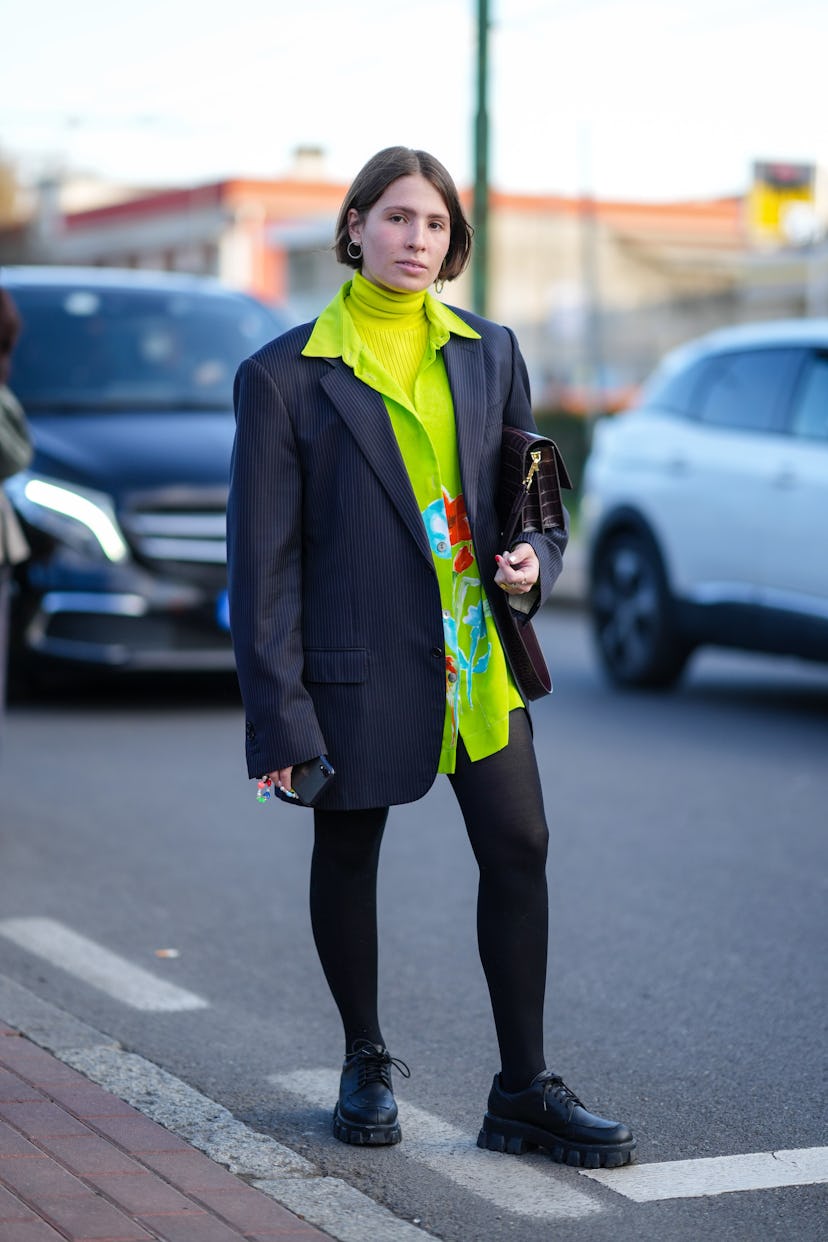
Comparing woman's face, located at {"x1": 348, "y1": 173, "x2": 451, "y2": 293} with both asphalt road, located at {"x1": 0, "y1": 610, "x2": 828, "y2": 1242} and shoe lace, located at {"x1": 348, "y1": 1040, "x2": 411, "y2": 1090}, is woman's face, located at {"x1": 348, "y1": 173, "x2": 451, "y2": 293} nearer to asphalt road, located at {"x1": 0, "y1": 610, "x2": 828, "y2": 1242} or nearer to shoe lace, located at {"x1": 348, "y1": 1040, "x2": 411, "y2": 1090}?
shoe lace, located at {"x1": 348, "y1": 1040, "x2": 411, "y2": 1090}

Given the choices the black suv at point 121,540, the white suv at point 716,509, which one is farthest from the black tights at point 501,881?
the white suv at point 716,509

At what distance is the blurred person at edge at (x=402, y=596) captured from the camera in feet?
12.5

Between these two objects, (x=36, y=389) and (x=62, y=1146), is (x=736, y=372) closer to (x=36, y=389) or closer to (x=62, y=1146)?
(x=36, y=389)

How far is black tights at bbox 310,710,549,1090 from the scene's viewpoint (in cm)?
385

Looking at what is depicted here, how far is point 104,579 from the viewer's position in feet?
31.4

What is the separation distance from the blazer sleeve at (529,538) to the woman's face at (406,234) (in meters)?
0.27

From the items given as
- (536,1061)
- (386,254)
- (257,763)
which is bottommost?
(536,1061)

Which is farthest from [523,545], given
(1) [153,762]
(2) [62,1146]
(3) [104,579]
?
(3) [104,579]

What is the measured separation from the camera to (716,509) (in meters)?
10.2

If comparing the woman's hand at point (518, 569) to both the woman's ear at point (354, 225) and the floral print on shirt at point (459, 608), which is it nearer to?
the floral print on shirt at point (459, 608)

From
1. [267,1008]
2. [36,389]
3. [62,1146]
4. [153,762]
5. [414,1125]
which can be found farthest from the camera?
[36,389]

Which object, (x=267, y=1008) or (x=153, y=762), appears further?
(x=153, y=762)

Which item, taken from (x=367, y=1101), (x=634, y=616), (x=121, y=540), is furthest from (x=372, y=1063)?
(x=634, y=616)

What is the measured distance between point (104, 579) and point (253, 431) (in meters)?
5.84
